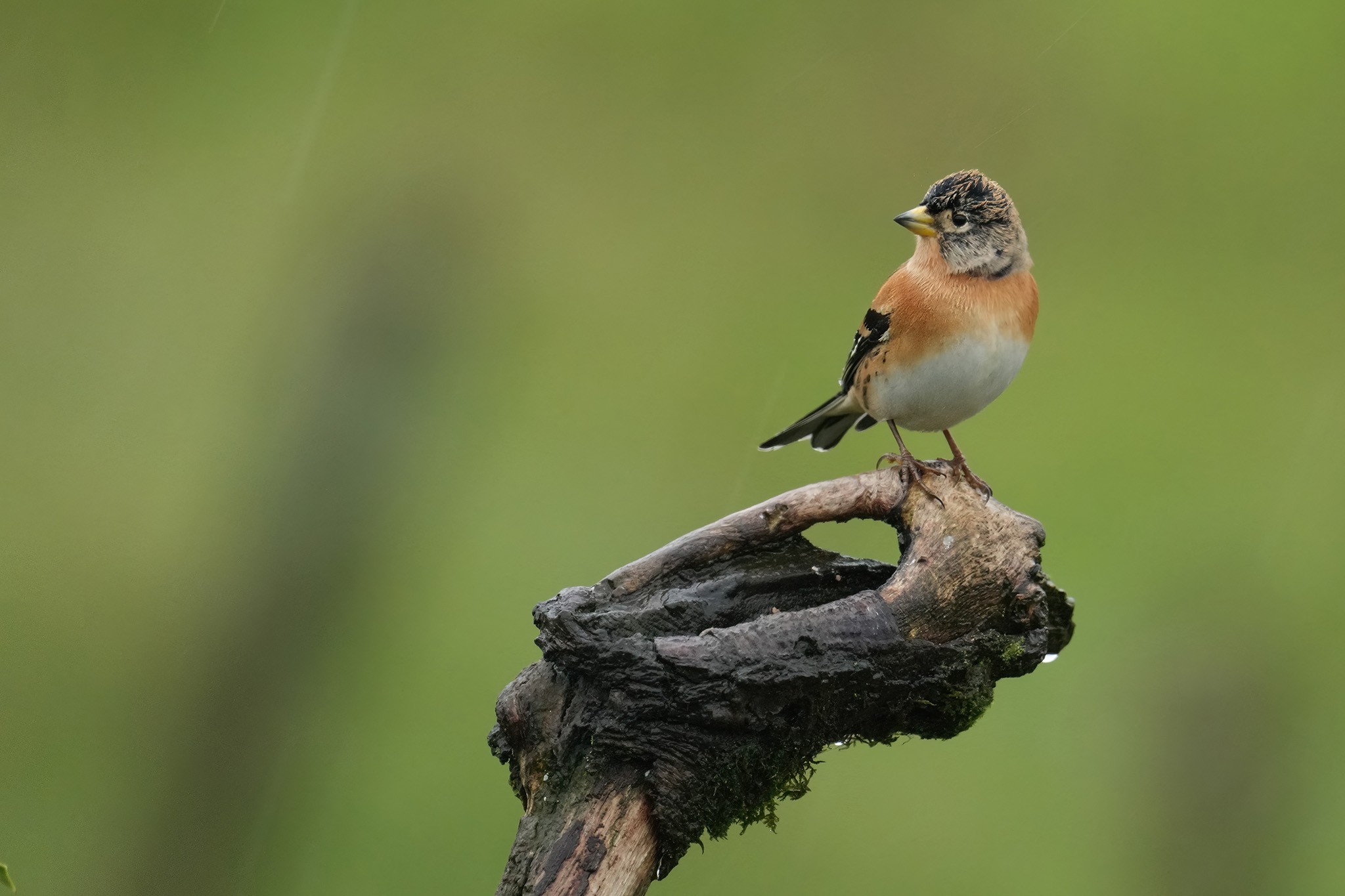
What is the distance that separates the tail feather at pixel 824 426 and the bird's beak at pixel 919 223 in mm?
342

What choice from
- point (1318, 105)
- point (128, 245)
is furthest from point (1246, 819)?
point (128, 245)

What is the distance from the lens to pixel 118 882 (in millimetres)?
2896

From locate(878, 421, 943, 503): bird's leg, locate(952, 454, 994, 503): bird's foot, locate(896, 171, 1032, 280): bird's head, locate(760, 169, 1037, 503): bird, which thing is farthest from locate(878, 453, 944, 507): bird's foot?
locate(896, 171, 1032, 280): bird's head

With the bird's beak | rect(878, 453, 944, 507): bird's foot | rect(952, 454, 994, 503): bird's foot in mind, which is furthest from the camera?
the bird's beak

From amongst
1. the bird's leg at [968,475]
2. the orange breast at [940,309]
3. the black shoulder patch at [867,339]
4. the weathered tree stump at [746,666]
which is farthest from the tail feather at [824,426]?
the weathered tree stump at [746,666]

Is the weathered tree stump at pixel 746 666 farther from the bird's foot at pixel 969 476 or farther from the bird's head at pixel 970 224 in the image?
the bird's head at pixel 970 224

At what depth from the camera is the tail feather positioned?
2.07 metres

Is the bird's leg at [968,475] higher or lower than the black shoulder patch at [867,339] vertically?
lower

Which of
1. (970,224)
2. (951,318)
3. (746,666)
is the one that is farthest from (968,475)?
(746,666)

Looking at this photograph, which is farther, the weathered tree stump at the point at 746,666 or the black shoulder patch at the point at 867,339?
the black shoulder patch at the point at 867,339

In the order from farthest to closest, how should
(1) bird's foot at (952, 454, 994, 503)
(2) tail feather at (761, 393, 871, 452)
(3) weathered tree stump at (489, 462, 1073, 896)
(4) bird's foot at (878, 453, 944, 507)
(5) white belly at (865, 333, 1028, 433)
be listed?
(2) tail feather at (761, 393, 871, 452)
(5) white belly at (865, 333, 1028, 433)
(1) bird's foot at (952, 454, 994, 503)
(4) bird's foot at (878, 453, 944, 507)
(3) weathered tree stump at (489, 462, 1073, 896)

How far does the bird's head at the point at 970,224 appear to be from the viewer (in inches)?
72.6

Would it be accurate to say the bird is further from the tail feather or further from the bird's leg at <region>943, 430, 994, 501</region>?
the tail feather

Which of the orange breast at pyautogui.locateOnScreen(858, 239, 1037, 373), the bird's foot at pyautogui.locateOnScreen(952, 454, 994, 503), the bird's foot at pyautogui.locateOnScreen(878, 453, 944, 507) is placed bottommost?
the bird's foot at pyautogui.locateOnScreen(878, 453, 944, 507)
